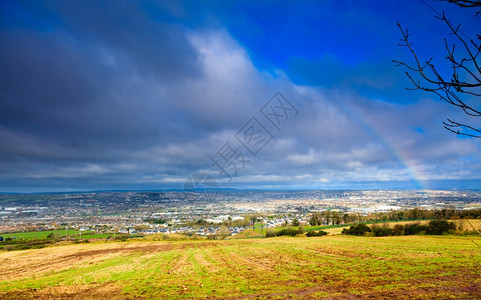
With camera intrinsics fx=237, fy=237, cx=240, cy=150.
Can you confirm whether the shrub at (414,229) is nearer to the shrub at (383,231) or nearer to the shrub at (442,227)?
the shrub at (442,227)

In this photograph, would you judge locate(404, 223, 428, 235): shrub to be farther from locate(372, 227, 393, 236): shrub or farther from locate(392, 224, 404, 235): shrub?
locate(372, 227, 393, 236): shrub

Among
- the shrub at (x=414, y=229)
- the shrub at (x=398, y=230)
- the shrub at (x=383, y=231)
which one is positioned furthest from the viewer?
the shrub at (x=383, y=231)


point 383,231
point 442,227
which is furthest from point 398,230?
point 442,227

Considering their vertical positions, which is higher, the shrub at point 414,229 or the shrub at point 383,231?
the shrub at point 414,229

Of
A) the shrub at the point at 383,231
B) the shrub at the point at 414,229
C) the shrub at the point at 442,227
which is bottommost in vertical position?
the shrub at the point at 383,231

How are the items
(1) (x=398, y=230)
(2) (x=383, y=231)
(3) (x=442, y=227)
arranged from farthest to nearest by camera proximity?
(2) (x=383, y=231), (1) (x=398, y=230), (3) (x=442, y=227)

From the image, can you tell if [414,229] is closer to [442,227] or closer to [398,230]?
[398,230]

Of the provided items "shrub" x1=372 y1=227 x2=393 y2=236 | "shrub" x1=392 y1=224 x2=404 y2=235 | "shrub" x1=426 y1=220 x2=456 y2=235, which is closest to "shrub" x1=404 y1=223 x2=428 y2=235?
"shrub" x1=392 y1=224 x2=404 y2=235

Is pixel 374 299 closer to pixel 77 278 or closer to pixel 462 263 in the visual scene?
pixel 462 263

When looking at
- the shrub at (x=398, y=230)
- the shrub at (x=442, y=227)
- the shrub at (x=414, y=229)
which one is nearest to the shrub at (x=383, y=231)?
the shrub at (x=398, y=230)

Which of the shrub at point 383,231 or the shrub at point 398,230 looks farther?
the shrub at point 383,231

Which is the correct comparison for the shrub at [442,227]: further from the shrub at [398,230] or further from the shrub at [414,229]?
the shrub at [398,230]

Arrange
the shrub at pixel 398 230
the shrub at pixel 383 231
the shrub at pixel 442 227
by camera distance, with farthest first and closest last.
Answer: the shrub at pixel 383 231
the shrub at pixel 398 230
the shrub at pixel 442 227

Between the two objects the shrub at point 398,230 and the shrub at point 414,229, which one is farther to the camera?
the shrub at point 398,230
